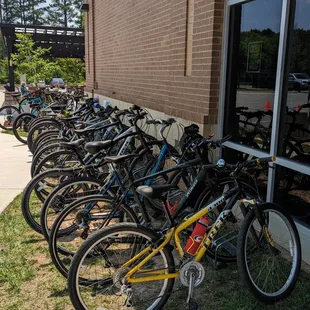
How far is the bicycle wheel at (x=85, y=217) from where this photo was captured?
3100 mm

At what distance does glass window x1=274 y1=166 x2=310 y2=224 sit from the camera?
12.0 ft

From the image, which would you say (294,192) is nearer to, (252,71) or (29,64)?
(252,71)

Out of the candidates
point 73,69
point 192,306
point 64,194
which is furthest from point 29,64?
point 192,306

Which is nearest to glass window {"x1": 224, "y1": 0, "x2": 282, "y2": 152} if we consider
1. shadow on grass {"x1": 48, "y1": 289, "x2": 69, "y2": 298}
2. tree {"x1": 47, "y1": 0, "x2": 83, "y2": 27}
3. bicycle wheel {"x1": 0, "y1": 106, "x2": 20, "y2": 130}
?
shadow on grass {"x1": 48, "y1": 289, "x2": 69, "y2": 298}

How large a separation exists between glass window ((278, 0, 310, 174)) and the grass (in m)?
1.12

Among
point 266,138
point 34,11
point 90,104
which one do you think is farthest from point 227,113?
point 34,11

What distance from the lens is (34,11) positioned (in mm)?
69000

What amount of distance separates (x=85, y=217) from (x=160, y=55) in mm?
4048

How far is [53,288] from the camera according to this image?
316 cm

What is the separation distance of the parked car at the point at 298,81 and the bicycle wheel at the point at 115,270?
1972mm

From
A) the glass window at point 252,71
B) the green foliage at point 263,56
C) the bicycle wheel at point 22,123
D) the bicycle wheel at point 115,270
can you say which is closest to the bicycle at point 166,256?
the bicycle wheel at point 115,270

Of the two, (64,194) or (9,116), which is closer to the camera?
(64,194)

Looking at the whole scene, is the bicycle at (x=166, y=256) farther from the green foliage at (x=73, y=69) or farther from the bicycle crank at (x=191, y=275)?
the green foliage at (x=73, y=69)

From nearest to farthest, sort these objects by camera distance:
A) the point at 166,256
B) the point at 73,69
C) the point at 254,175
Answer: the point at 166,256 < the point at 254,175 < the point at 73,69
